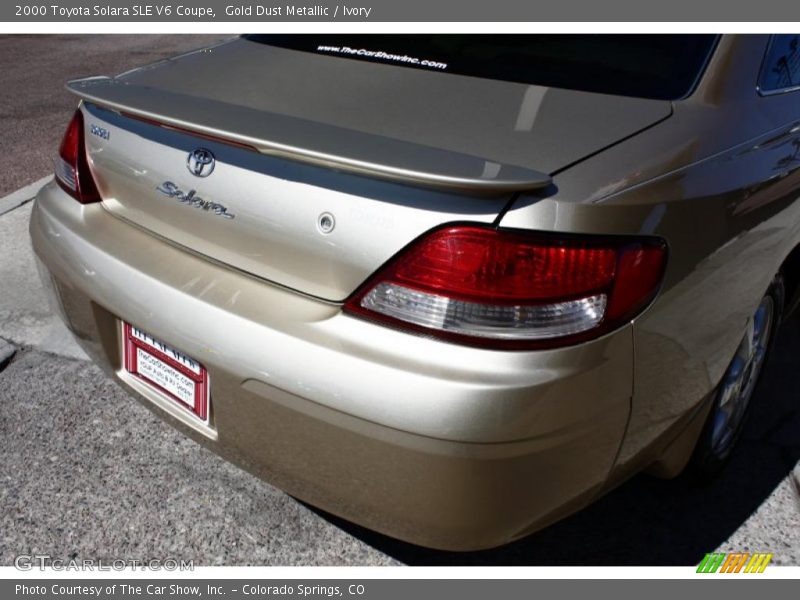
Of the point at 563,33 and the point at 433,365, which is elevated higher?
the point at 563,33

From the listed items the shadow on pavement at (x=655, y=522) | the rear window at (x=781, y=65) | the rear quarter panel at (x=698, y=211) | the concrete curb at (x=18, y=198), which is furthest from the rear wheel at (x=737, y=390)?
the concrete curb at (x=18, y=198)

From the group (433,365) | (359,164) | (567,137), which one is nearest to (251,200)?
(359,164)

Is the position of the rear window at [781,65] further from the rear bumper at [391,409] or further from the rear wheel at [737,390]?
the rear bumper at [391,409]

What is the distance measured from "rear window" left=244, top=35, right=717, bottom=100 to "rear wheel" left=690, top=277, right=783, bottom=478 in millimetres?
785

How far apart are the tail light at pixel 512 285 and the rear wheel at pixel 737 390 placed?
868mm

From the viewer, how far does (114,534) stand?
7.80 ft

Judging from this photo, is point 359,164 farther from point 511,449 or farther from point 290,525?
point 290,525

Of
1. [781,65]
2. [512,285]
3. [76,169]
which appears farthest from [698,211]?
[76,169]

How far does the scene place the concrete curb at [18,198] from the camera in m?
4.57

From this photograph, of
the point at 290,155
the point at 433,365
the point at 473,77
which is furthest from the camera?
the point at 473,77

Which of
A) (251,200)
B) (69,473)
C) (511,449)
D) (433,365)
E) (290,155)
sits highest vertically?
(290,155)

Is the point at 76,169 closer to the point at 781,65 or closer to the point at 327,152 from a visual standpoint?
the point at 327,152

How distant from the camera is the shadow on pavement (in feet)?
7.79

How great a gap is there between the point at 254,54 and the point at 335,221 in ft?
3.19
